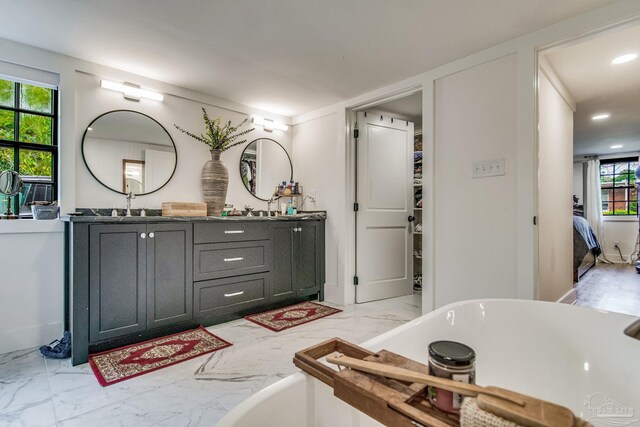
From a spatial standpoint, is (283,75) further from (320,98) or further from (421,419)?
(421,419)

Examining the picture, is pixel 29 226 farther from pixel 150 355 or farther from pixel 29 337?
pixel 150 355

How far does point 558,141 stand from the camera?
2.94 m

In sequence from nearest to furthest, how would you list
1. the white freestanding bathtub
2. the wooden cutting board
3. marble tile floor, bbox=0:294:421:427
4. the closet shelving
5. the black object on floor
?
the white freestanding bathtub < marble tile floor, bbox=0:294:421:427 < the black object on floor < the wooden cutting board < the closet shelving

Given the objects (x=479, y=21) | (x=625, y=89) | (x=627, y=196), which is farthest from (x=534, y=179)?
(x=627, y=196)

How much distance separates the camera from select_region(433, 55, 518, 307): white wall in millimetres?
2250

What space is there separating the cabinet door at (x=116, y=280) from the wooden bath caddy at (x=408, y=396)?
6.29ft

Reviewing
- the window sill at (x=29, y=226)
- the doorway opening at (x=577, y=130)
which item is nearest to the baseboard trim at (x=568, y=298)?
the doorway opening at (x=577, y=130)

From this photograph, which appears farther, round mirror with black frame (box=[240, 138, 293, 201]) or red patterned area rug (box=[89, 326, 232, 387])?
round mirror with black frame (box=[240, 138, 293, 201])

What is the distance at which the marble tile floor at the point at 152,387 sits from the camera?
149cm

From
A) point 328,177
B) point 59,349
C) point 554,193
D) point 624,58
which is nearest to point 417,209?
point 328,177

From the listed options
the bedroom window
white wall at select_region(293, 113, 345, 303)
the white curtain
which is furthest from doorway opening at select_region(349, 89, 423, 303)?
the bedroom window

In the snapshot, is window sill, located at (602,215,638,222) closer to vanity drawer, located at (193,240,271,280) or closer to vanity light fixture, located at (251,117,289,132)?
vanity light fixture, located at (251,117,289,132)

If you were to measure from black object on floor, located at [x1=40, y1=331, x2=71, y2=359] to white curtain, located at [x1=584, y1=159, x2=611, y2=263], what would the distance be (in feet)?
27.6

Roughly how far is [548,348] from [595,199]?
22.5ft
